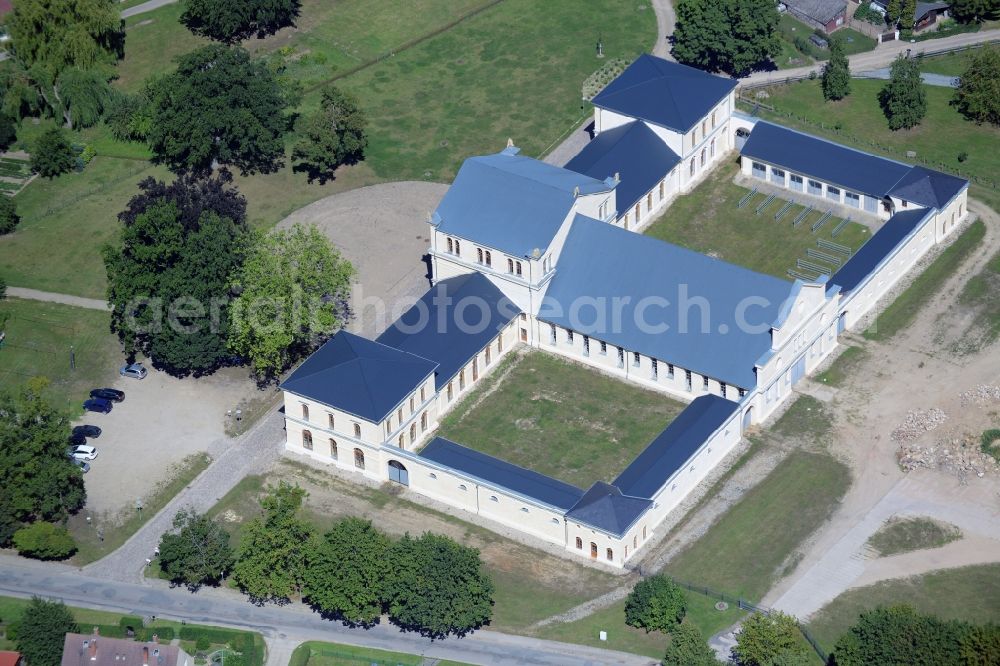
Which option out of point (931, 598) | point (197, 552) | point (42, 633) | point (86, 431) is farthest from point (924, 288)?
point (42, 633)

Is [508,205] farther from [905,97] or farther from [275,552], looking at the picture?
[905,97]

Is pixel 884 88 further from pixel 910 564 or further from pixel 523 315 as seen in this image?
pixel 910 564

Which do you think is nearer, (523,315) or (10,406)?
(10,406)

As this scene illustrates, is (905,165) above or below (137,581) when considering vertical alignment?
above

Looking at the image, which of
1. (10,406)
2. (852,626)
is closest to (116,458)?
(10,406)

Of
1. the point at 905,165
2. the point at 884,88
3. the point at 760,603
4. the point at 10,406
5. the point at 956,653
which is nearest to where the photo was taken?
the point at 956,653

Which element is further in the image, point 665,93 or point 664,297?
point 665,93

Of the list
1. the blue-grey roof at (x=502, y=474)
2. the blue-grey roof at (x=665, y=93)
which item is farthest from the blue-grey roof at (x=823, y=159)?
the blue-grey roof at (x=502, y=474)
